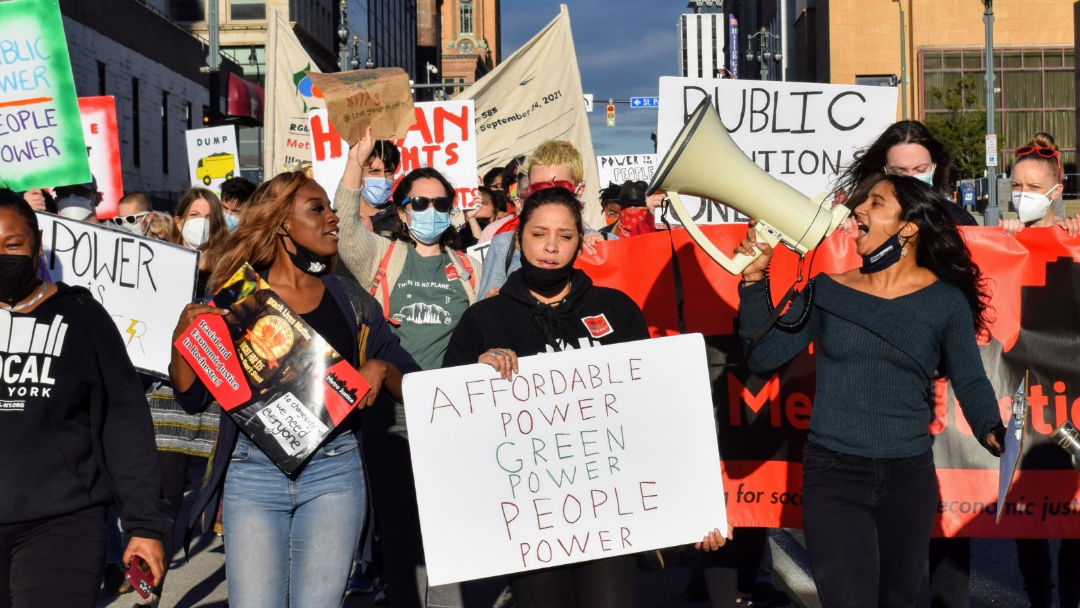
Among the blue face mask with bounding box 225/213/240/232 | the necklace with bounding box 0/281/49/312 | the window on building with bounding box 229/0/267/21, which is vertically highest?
the window on building with bounding box 229/0/267/21

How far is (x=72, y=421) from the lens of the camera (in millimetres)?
3410

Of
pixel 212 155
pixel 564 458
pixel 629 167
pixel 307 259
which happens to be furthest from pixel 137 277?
pixel 629 167

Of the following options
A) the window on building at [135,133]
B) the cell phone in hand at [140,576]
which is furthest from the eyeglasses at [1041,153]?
the window on building at [135,133]

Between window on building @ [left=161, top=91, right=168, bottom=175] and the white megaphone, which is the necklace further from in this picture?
window on building @ [left=161, top=91, right=168, bottom=175]

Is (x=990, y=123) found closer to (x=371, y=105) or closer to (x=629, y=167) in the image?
(x=629, y=167)

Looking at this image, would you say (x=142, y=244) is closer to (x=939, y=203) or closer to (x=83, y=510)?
(x=83, y=510)

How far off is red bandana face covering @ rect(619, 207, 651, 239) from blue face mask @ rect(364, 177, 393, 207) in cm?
205

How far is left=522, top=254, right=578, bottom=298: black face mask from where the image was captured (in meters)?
3.79

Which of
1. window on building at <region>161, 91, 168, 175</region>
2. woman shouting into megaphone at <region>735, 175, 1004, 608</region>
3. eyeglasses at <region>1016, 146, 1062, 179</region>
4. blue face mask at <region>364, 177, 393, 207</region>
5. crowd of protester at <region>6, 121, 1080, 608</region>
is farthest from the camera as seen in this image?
window on building at <region>161, 91, 168, 175</region>

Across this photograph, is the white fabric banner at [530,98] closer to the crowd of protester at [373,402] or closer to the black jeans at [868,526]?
the crowd of protester at [373,402]

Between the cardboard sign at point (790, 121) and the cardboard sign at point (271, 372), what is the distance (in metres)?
3.48

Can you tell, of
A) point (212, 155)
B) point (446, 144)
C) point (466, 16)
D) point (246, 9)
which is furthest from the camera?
point (466, 16)

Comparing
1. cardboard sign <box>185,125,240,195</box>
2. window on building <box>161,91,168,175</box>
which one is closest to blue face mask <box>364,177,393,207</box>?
cardboard sign <box>185,125,240,195</box>

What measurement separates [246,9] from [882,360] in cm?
4629
